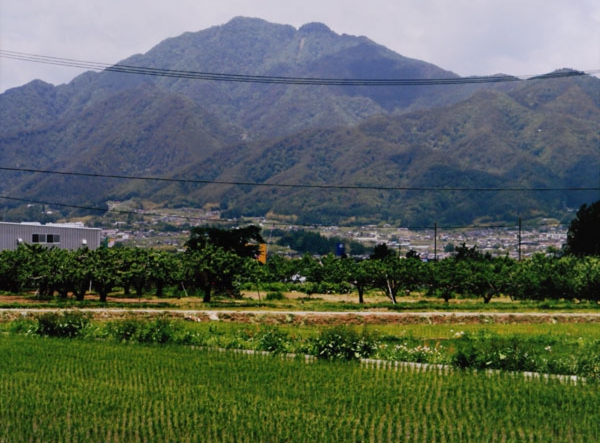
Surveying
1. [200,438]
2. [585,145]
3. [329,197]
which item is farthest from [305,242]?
[200,438]

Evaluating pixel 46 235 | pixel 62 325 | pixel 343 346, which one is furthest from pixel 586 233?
pixel 62 325

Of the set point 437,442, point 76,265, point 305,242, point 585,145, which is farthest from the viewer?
point 585,145

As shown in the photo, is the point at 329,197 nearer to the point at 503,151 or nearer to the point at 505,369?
the point at 503,151

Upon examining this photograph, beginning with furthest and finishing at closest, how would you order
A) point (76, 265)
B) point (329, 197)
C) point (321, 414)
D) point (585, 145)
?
point (585, 145) → point (329, 197) → point (76, 265) → point (321, 414)

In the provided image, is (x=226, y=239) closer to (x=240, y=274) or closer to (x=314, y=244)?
(x=240, y=274)

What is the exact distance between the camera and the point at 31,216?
13938cm

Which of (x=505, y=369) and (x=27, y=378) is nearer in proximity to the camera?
(x=27, y=378)

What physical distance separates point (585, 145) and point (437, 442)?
6527 inches

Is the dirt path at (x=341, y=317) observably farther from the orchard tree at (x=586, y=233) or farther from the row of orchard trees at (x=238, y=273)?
the orchard tree at (x=586, y=233)

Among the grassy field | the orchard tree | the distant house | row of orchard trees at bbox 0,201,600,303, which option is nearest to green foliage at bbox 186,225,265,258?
row of orchard trees at bbox 0,201,600,303

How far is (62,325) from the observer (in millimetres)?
19047

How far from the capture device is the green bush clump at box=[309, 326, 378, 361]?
1523 cm

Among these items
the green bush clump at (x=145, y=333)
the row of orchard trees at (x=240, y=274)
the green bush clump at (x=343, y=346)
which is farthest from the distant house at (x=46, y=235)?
the green bush clump at (x=343, y=346)

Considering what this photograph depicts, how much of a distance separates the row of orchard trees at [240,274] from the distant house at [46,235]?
11636mm
